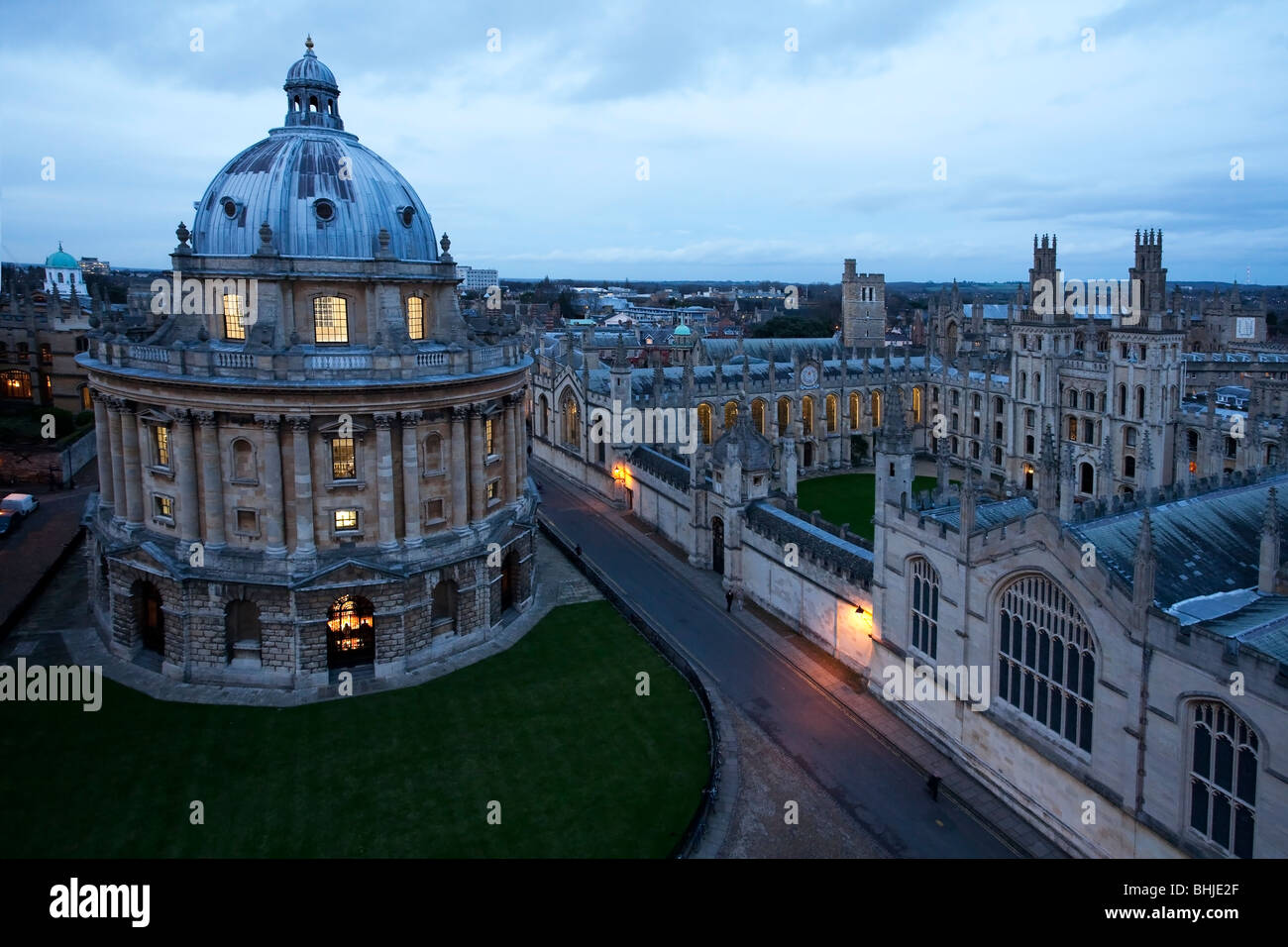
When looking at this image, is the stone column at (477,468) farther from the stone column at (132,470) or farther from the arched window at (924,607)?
the arched window at (924,607)

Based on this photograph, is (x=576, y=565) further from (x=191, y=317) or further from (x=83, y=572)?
(x=83, y=572)

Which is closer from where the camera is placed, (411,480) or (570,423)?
(411,480)

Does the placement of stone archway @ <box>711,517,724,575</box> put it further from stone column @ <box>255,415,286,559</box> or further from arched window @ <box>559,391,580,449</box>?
arched window @ <box>559,391,580,449</box>

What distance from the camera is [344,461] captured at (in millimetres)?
35344

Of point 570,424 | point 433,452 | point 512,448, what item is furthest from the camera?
point 570,424

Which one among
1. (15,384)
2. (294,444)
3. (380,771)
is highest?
(15,384)

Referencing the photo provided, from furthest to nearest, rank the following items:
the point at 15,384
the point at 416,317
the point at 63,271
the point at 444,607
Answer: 1. the point at 63,271
2. the point at 15,384
3. the point at 416,317
4. the point at 444,607

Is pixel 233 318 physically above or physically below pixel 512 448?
above

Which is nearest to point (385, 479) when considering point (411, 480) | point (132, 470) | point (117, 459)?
point (411, 480)

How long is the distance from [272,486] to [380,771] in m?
12.0

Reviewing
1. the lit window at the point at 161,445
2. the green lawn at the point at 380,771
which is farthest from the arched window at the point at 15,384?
the green lawn at the point at 380,771

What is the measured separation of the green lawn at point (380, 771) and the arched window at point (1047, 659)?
10.1 meters

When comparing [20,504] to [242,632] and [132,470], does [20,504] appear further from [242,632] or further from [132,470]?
[242,632]

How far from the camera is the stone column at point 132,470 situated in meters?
36.1
